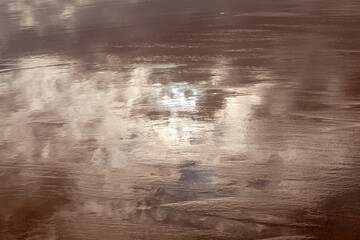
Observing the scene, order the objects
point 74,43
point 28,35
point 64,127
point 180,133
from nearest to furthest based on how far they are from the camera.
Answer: point 180,133 → point 64,127 → point 74,43 → point 28,35

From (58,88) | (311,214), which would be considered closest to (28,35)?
(58,88)

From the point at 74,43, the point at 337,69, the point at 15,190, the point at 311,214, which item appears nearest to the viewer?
the point at 311,214

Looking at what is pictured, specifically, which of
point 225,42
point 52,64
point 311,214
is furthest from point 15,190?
point 225,42

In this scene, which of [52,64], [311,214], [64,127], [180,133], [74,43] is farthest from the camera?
[74,43]

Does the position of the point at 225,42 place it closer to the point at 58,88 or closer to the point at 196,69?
the point at 196,69

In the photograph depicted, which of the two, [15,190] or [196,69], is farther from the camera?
[196,69]

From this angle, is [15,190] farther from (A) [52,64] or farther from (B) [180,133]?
(A) [52,64]
